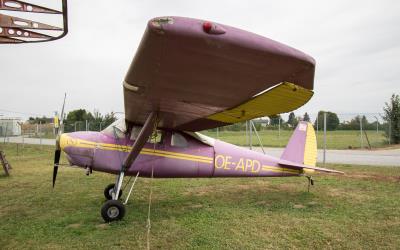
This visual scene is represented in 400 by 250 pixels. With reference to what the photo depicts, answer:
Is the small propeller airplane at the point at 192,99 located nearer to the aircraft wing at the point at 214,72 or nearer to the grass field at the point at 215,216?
the aircraft wing at the point at 214,72

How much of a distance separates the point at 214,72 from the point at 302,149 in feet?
19.9

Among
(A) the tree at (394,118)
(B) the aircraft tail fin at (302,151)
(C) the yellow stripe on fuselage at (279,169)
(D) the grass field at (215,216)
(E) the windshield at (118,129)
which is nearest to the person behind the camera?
(D) the grass field at (215,216)

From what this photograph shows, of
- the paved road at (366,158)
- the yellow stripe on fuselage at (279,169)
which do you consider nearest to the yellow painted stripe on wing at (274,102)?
the yellow stripe on fuselage at (279,169)

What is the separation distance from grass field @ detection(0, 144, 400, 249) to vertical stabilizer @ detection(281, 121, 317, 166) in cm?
90

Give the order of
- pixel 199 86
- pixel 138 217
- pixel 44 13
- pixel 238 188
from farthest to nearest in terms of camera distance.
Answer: pixel 238 188, pixel 44 13, pixel 138 217, pixel 199 86

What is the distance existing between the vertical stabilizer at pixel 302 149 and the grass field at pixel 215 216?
35.6 inches

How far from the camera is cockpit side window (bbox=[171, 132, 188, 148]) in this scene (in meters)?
7.40

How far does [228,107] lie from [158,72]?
1.54 meters

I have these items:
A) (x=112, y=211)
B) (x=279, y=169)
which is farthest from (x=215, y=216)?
(x=279, y=169)

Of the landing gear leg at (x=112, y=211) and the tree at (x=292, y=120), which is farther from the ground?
the tree at (x=292, y=120)

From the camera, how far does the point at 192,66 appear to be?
3250 millimetres

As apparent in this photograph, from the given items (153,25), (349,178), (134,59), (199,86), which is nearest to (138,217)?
(199,86)

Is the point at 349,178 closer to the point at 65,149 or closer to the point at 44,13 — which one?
the point at 65,149

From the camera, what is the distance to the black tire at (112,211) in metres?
6.01
